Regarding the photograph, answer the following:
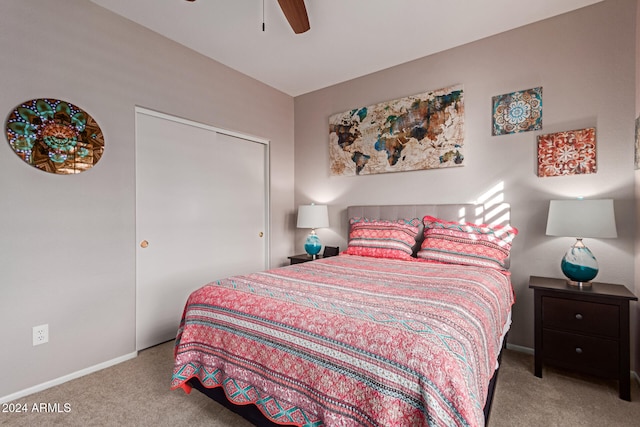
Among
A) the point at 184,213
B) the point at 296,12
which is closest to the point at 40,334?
the point at 184,213

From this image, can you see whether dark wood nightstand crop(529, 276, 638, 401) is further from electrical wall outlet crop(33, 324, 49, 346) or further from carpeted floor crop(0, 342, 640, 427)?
electrical wall outlet crop(33, 324, 49, 346)

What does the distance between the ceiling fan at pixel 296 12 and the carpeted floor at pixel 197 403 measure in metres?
2.38

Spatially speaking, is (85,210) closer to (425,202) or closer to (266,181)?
(266,181)

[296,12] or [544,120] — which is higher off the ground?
[296,12]

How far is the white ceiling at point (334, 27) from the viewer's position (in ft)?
7.69

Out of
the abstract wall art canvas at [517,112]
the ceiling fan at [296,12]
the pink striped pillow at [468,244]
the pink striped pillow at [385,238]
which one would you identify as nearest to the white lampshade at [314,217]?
the pink striped pillow at [385,238]

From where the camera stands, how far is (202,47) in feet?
9.67

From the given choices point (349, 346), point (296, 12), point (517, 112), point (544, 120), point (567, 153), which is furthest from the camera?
point (517, 112)

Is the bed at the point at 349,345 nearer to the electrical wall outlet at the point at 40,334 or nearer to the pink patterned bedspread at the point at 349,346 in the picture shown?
the pink patterned bedspread at the point at 349,346

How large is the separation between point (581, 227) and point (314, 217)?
7.85 feet

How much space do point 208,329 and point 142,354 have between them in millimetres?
1466

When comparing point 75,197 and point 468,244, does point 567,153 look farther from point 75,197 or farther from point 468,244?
point 75,197

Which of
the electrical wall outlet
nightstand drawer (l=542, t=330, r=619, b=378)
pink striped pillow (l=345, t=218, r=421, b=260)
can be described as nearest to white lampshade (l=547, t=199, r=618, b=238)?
nightstand drawer (l=542, t=330, r=619, b=378)

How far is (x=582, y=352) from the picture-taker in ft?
6.66
